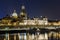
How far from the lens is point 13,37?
72.9 feet

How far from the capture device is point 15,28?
2211 centimetres

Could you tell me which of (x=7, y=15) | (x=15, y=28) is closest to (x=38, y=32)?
(x=15, y=28)

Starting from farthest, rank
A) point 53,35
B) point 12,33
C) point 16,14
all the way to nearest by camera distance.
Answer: point 16,14 → point 53,35 → point 12,33

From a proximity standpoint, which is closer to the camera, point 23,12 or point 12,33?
point 12,33

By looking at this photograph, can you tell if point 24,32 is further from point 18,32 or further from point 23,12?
point 23,12

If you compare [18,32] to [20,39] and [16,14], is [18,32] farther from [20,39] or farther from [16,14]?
[16,14]

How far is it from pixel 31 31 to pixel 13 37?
176 centimetres

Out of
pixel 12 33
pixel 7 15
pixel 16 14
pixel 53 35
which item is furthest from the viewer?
pixel 16 14

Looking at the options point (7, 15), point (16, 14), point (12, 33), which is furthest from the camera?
point (16, 14)

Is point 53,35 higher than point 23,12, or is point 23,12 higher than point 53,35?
point 23,12

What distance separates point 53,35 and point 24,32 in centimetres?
334

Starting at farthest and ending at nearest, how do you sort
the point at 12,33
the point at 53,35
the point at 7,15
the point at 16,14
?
1. the point at 16,14
2. the point at 7,15
3. the point at 53,35
4. the point at 12,33

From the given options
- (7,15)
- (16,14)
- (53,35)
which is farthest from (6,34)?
(16,14)

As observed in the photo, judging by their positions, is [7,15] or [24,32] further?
[7,15]
